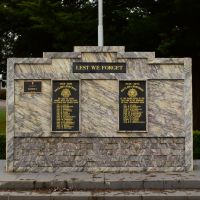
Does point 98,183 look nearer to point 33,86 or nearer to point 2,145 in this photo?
point 33,86

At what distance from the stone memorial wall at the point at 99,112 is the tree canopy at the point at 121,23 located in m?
3.99

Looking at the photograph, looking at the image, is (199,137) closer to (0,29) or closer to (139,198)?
(139,198)

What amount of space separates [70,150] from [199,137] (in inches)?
170

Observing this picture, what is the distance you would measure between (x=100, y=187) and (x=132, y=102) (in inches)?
90.8

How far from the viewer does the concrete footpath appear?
9352 millimetres

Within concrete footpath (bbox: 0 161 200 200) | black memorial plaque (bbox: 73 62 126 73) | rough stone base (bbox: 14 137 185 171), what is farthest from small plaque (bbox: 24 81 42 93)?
concrete footpath (bbox: 0 161 200 200)

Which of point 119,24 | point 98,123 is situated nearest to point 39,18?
point 119,24

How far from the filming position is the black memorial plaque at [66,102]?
11.1m

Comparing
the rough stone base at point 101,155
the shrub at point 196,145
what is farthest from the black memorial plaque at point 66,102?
the shrub at point 196,145

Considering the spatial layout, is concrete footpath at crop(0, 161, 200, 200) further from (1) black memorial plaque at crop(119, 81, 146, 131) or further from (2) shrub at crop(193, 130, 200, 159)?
(2) shrub at crop(193, 130, 200, 159)

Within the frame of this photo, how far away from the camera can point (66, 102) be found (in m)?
11.1

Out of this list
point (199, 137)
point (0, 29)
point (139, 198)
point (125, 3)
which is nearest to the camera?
point (139, 198)

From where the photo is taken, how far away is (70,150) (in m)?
11.2

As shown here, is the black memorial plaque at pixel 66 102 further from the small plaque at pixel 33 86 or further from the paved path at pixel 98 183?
the paved path at pixel 98 183
